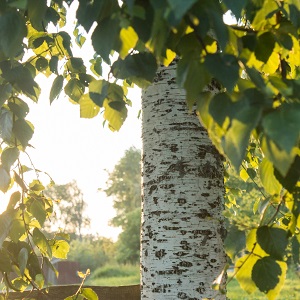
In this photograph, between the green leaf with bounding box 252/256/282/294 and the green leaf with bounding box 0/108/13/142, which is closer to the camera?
the green leaf with bounding box 252/256/282/294

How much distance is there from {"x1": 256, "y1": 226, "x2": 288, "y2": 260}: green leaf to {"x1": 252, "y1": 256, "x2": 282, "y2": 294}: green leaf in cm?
3

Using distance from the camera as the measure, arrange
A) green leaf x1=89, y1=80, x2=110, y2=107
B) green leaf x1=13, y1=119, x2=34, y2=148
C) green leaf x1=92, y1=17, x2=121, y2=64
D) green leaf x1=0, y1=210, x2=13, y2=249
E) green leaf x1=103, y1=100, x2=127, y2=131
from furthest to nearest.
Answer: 1. green leaf x1=0, y1=210, x2=13, y2=249
2. green leaf x1=13, y1=119, x2=34, y2=148
3. green leaf x1=103, y1=100, x2=127, y2=131
4. green leaf x1=89, y1=80, x2=110, y2=107
5. green leaf x1=92, y1=17, x2=121, y2=64

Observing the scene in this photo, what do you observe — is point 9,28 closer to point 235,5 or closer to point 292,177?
point 235,5

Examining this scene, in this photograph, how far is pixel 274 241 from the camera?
60.1 inches

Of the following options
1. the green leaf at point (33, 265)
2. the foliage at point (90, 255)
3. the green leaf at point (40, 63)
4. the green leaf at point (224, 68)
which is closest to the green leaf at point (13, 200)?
the green leaf at point (33, 265)

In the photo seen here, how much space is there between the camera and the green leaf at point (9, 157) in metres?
2.27

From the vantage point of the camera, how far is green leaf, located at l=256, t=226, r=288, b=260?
59.8 inches

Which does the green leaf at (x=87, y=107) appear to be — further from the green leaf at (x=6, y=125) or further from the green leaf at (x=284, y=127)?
the green leaf at (x=284, y=127)

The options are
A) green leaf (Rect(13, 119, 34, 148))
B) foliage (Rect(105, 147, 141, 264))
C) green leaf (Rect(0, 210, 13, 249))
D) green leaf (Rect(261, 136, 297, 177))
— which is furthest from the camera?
foliage (Rect(105, 147, 141, 264))

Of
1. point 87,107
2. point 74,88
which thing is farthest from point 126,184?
point 87,107

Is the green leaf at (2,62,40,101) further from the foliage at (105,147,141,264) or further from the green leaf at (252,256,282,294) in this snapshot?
the foliage at (105,147,141,264)

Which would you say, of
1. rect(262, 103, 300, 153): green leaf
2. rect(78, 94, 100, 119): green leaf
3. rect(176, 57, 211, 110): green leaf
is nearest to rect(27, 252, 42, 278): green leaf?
rect(78, 94, 100, 119): green leaf

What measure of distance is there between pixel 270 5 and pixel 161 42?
0.47 metres

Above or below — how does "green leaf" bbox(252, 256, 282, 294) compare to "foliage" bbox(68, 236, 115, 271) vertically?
below
